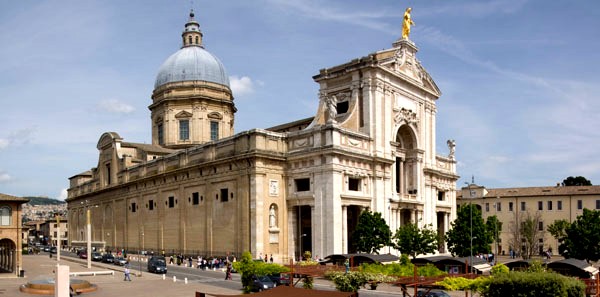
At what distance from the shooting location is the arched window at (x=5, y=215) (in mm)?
45903

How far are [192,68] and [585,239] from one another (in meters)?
58.2

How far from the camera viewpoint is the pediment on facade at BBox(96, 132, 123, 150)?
87.1 metres

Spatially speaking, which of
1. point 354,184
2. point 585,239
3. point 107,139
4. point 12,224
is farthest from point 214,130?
point 585,239

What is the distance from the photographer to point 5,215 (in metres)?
46.0

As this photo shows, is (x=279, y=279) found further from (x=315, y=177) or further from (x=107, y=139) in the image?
(x=107, y=139)

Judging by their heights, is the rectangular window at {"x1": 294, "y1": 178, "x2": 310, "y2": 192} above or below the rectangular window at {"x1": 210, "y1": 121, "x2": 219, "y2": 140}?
below

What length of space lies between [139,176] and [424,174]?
3636cm

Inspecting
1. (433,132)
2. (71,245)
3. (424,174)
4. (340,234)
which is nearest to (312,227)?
(340,234)

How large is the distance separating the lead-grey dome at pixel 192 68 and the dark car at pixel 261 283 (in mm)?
56725

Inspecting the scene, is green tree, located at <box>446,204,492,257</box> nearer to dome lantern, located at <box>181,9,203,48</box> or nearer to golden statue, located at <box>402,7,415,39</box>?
golden statue, located at <box>402,7,415,39</box>

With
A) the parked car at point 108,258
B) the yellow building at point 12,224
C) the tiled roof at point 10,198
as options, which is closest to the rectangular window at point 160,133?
the parked car at point 108,258

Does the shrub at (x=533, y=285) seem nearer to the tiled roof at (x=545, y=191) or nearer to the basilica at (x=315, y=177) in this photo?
the basilica at (x=315, y=177)

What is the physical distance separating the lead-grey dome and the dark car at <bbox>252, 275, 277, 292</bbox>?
56725 millimetres

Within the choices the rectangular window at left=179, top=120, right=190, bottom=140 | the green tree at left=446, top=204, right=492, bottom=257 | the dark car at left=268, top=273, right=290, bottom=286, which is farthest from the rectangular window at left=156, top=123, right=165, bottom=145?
the dark car at left=268, top=273, right=290, bottom=286
